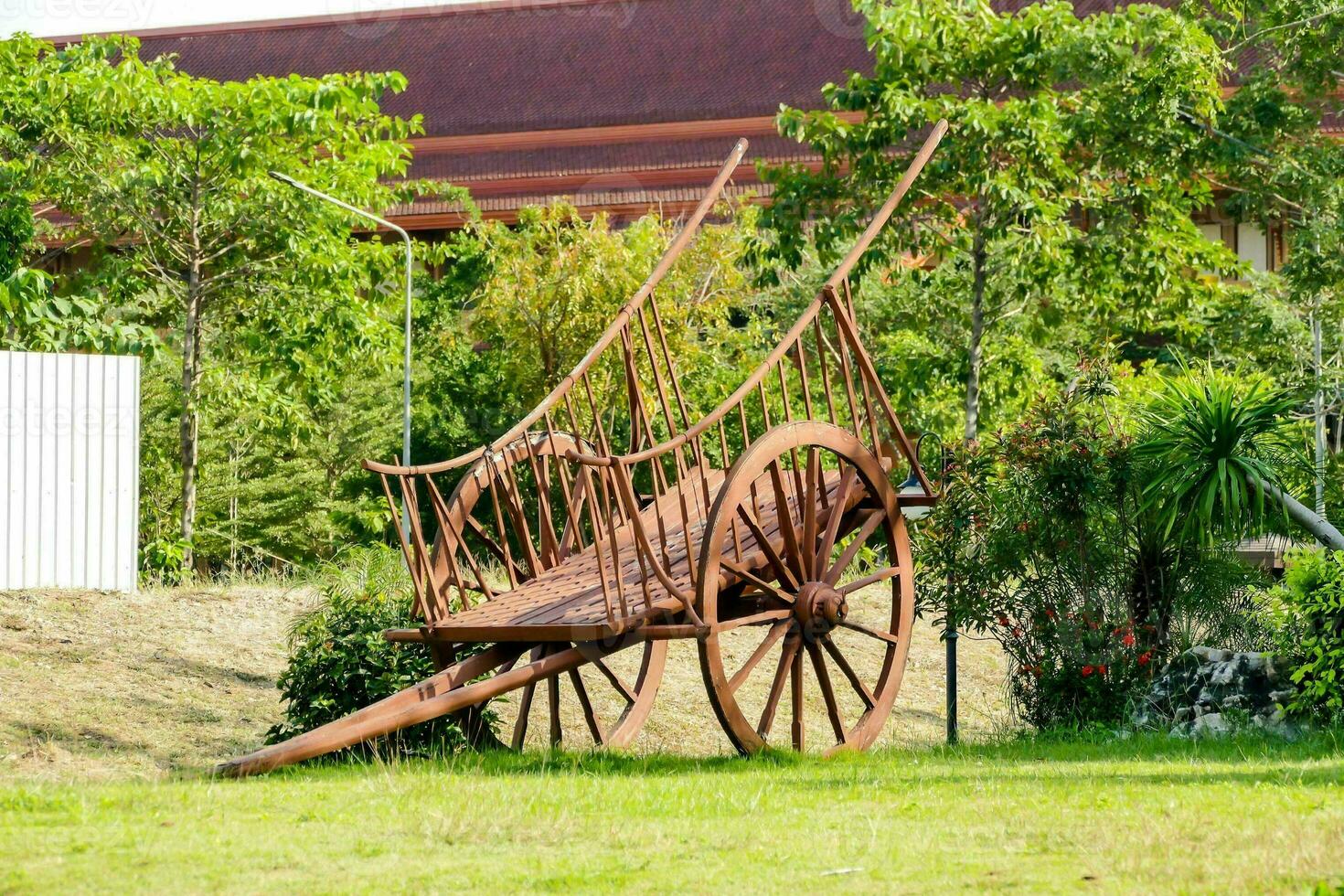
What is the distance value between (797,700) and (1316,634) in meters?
2.87

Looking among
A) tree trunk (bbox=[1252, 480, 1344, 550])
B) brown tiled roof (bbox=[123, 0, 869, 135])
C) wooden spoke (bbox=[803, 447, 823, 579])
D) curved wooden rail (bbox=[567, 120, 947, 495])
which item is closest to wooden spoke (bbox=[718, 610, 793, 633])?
wooden spoke (bbox=[803, 447, 823, 579])

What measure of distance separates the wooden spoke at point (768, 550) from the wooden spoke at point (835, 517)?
0.21m

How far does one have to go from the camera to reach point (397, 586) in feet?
36.9

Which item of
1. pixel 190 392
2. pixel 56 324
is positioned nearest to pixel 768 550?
pixel 56 324

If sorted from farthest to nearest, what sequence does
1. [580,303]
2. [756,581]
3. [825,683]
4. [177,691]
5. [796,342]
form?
1. [580,303]
2. [177,691]
3. [825,683]
4. [796,342]
5. [756,581]

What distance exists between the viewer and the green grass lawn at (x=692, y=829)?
4.77 metres

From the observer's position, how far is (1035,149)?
16047 millimetres

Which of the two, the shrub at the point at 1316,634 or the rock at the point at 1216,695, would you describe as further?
the rock at the point at 1216,695

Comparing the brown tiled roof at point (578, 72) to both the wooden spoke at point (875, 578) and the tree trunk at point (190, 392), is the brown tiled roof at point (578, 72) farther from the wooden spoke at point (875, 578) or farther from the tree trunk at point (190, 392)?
the wooden spoke at point (875, 578)

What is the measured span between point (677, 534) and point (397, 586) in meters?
3.09

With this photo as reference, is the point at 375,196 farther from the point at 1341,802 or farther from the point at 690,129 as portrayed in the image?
the point at 1341,802

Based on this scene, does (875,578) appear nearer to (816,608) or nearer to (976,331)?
(816,608)

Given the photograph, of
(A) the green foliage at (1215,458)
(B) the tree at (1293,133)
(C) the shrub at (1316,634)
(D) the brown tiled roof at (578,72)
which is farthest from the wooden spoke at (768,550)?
(D) the brown tiled roof at (578,72)

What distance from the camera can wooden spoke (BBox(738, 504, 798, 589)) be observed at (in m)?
7.86
